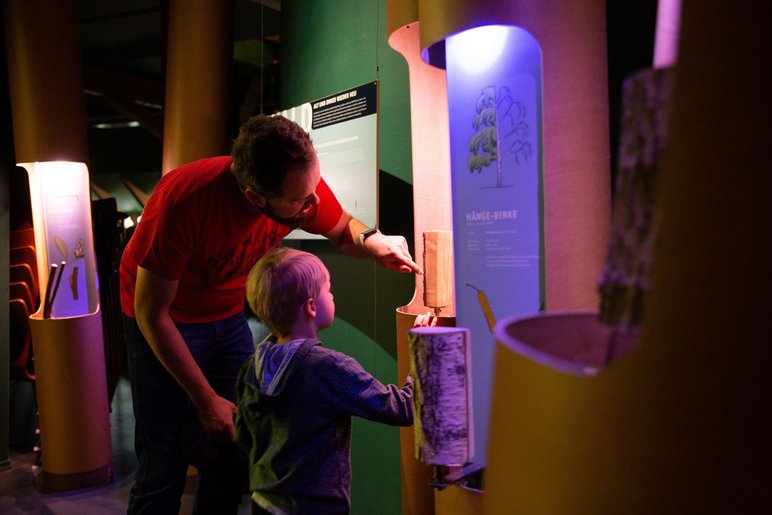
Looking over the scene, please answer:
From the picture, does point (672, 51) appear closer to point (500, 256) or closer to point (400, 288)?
point (500, 256)

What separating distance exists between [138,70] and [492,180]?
353 inches

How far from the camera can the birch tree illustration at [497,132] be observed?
150cm

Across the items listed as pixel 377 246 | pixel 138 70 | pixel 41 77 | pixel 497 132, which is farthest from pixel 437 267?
pixel 138 70

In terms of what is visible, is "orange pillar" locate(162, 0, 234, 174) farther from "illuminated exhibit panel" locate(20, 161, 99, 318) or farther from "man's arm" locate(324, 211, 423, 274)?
"man's arm" locate(324, 211, 423, 274)

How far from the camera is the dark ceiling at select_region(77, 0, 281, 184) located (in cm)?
577

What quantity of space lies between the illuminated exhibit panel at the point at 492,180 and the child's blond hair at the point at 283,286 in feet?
1.36

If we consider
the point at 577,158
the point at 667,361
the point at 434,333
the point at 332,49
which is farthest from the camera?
the point at 332,49

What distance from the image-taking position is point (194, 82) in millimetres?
3781

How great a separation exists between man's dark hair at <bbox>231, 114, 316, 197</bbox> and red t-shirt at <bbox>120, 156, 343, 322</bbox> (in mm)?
208

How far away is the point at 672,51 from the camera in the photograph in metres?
0.67

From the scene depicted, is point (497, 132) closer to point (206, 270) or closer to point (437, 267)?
point (437, 267)

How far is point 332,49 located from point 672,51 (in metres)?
2.78

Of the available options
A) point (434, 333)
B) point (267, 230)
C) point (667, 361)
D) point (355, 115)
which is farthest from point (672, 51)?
point (355, 115)

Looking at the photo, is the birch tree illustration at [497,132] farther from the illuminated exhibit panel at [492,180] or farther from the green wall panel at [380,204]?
the green wall panel at [380,204]
